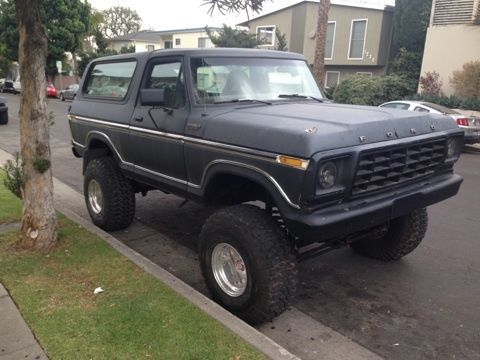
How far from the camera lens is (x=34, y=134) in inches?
169

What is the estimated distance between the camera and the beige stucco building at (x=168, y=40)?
4238 centimetres

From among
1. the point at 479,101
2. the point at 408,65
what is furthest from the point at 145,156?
the point at 408,65

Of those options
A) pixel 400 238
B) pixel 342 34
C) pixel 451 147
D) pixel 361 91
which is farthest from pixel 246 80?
pixel 342 34

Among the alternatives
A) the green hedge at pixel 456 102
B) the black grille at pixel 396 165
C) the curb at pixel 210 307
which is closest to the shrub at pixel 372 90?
the green hedge at pixel 456 102

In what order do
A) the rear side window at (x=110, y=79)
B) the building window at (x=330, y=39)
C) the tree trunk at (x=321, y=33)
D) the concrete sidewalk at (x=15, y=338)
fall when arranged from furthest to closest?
the building window at (x=330, y=39), the tree trunk at (x=321, y=33), the rear side window at (x=110, y=79), the concrete sidewalk at (x=15, y=338)

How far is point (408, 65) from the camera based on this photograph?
22953mm

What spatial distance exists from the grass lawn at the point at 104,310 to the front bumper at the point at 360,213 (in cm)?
83

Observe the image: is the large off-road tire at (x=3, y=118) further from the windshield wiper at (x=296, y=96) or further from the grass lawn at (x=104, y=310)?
the windshield wiper at (x=296, y=96)

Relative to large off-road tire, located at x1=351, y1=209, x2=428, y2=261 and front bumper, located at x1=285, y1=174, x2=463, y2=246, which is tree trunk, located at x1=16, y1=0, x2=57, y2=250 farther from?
large off-road tire, located at x1=351, y1=209, x2=428, y2=261

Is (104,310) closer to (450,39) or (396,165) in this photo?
(396,165)

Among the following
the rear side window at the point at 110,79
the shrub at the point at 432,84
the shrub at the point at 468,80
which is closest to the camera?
the rear side window at the point at 110,79

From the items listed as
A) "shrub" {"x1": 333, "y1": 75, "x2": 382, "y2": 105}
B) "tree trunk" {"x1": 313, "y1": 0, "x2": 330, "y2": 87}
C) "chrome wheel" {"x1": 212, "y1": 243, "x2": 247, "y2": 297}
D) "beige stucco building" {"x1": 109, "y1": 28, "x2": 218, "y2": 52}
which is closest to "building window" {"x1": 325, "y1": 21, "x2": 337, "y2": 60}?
"shrub" {"x1": 333, "y1": 75, "x2": 382, "y2": 105}

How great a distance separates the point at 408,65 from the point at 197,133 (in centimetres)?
2151

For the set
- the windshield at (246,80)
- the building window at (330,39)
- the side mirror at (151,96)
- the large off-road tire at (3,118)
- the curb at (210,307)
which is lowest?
the large off-road tire at (3,118)
